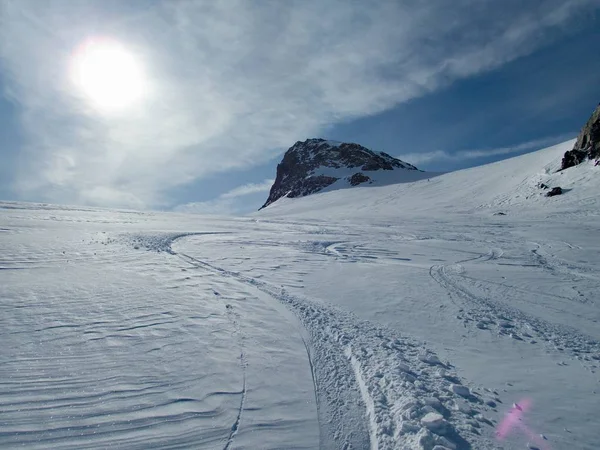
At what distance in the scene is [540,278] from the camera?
811cm

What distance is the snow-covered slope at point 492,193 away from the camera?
24833mm

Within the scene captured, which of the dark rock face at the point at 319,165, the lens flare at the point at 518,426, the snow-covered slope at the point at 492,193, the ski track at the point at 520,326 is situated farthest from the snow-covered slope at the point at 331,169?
the lens flare at the point at 518,426

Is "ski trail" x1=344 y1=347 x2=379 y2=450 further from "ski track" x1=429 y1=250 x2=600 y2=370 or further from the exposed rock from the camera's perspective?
the exposed rock

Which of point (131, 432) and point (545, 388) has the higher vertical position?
point (131, 432)

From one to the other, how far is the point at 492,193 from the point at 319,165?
Result: 210 feet

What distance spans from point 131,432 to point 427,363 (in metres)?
3.33

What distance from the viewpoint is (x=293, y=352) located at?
4.34 m

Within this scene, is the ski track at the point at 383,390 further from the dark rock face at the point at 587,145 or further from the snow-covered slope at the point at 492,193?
the dark rock face at the point at 587,145

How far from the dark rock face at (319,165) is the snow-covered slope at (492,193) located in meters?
17.5

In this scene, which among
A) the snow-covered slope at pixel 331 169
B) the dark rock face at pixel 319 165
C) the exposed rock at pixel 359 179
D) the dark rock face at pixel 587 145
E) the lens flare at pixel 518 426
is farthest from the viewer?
the dark rock face at pixel 319 165

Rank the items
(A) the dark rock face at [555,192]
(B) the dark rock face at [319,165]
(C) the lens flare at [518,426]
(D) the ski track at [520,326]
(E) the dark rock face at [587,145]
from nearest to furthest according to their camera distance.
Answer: (C) the lens flare at [518,426] → (D) the ski track at [520,326] → (A) the dark rock face at [555,192] → (E) the dark rock face at [587,145] → (B) the dark rock face at [319,165]

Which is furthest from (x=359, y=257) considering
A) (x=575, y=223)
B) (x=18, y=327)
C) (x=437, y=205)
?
(x=437, y=205)

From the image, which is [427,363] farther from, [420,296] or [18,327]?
Answer: [18,327]

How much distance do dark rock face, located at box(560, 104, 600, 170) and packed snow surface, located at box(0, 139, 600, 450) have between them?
27188 mm
